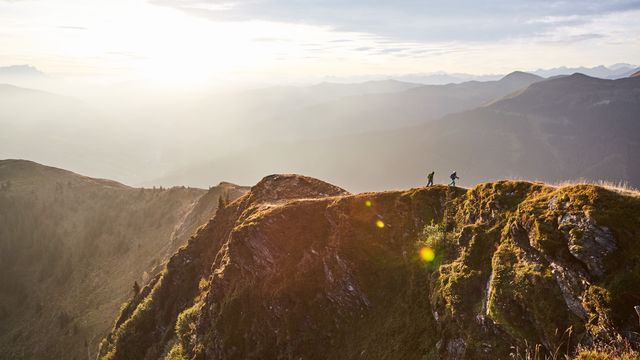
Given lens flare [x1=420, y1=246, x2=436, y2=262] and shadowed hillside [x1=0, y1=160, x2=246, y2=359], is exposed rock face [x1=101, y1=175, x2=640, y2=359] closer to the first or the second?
lens flare [x1=420, y1=246, x2=436, y2=262]

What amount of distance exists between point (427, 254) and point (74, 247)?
133m

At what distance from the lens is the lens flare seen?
32.2 meters

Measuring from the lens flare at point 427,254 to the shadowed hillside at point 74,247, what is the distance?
57745mm

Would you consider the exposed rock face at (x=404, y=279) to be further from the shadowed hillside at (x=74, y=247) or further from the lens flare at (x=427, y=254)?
the shadowed hillside at (x=74, y=247)

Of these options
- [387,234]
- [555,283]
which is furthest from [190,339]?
[555,283]

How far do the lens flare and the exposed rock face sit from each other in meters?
0.48

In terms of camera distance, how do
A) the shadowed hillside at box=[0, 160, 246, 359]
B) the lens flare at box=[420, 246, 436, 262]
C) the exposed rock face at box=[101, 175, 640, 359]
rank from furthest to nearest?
the shadowed hillside at box=[0, 160, 246, 359]
the lens flare at box=[420, 246, 436, 262]
the exposed rock face at box=[101, 175, 640, 359]

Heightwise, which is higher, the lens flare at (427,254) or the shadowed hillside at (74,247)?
the lens flare at (427,254)

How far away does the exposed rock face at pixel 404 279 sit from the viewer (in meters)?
22.1

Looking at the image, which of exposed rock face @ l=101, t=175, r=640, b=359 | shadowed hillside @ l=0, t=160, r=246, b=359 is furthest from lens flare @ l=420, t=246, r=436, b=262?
shadowed hillside @ l=0, t=160, r=246, b=359

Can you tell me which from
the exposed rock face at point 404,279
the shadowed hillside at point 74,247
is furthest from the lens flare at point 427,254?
the shadowed hillside at point 74,247

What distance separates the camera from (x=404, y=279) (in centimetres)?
3275

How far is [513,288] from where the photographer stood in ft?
79.4

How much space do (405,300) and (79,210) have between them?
474 ft
